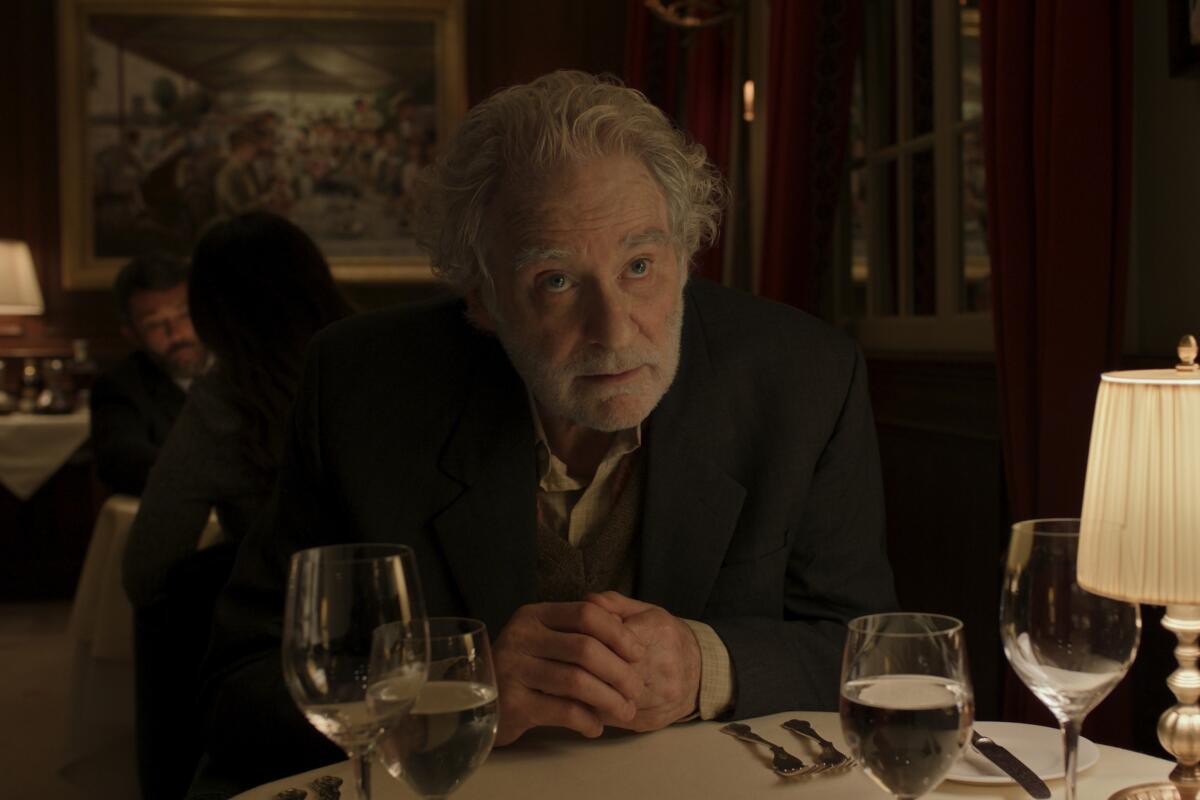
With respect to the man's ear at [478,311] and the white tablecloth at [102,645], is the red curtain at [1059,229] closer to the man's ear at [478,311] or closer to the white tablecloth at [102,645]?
the man's ear at [478,311]

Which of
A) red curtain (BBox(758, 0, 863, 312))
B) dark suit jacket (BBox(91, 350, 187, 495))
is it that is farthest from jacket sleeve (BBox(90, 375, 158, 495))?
red curtain (BBox(758, 0, 863, 312))

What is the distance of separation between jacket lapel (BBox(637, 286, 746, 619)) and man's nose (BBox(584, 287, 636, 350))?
18 centimetres

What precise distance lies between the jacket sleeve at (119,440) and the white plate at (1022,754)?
3.00m

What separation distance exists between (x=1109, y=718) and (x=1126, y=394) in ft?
4.10

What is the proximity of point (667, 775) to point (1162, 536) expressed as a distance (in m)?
0.52

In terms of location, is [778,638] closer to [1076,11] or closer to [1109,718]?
[1109,718]

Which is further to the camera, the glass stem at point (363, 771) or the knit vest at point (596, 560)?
the knit vest at point (596, 560)

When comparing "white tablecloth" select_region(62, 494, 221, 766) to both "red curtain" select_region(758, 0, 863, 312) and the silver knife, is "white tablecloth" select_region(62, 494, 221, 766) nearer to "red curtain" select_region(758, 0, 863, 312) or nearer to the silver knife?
"red curtain" select_region(758, 0, 863, 312)

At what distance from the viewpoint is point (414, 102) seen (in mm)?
6570

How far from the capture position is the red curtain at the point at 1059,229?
2209 mm

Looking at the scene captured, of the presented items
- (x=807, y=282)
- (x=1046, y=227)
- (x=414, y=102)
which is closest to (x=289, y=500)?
(x=1046, y=227)

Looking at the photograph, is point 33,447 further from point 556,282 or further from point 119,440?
point 556,282

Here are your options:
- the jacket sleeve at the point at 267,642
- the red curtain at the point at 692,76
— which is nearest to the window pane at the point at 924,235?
the red curtain at the point at 692,76

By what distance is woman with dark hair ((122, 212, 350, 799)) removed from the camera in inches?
99.3
